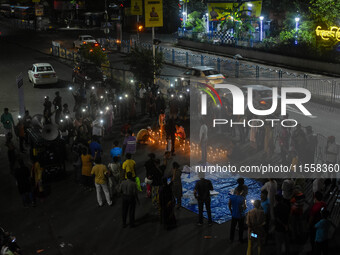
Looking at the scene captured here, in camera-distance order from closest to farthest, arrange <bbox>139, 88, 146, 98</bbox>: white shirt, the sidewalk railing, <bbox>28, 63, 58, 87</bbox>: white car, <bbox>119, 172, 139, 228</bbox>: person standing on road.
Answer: <bbox>119, 172, 139, 228</bbox>: person standing on road, <bbox>139, 88, 146, 98</bbox>: white shirt, the sidewalk railing, <bbox>28, 63, 58, 87</bbox>: white car

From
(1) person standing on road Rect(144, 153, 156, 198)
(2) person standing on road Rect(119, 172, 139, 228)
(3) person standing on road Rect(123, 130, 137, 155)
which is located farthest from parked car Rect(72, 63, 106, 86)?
(2) person standing on road Rect(119, 172, 139, 228)

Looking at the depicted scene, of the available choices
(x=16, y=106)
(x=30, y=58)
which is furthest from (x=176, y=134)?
(x=30, y=58)

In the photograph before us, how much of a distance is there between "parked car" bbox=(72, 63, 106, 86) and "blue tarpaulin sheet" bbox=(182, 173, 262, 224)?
15021mm

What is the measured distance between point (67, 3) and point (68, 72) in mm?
46186

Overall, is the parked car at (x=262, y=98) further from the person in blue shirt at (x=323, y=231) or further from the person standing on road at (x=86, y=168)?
the person in blue shirt at (x=323, y=231)

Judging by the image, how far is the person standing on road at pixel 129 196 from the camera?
10688mm

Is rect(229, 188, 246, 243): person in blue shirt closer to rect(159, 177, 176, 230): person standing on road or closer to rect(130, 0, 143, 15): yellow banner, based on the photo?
rect(159, 177, 176, 230): person standing on road

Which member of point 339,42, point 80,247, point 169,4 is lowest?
point 80,247

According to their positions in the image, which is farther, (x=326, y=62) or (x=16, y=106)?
(x=326, y=62)

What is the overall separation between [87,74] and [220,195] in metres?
17.7

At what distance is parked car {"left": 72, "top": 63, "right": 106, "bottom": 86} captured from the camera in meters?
27.5

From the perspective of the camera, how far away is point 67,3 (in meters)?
76.4

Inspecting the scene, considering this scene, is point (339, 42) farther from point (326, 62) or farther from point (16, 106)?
point (16, 106)

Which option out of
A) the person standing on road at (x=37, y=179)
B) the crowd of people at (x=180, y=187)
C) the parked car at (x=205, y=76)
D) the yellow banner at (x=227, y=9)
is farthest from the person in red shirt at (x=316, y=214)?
the yellow banner at (x=227, y=9)
